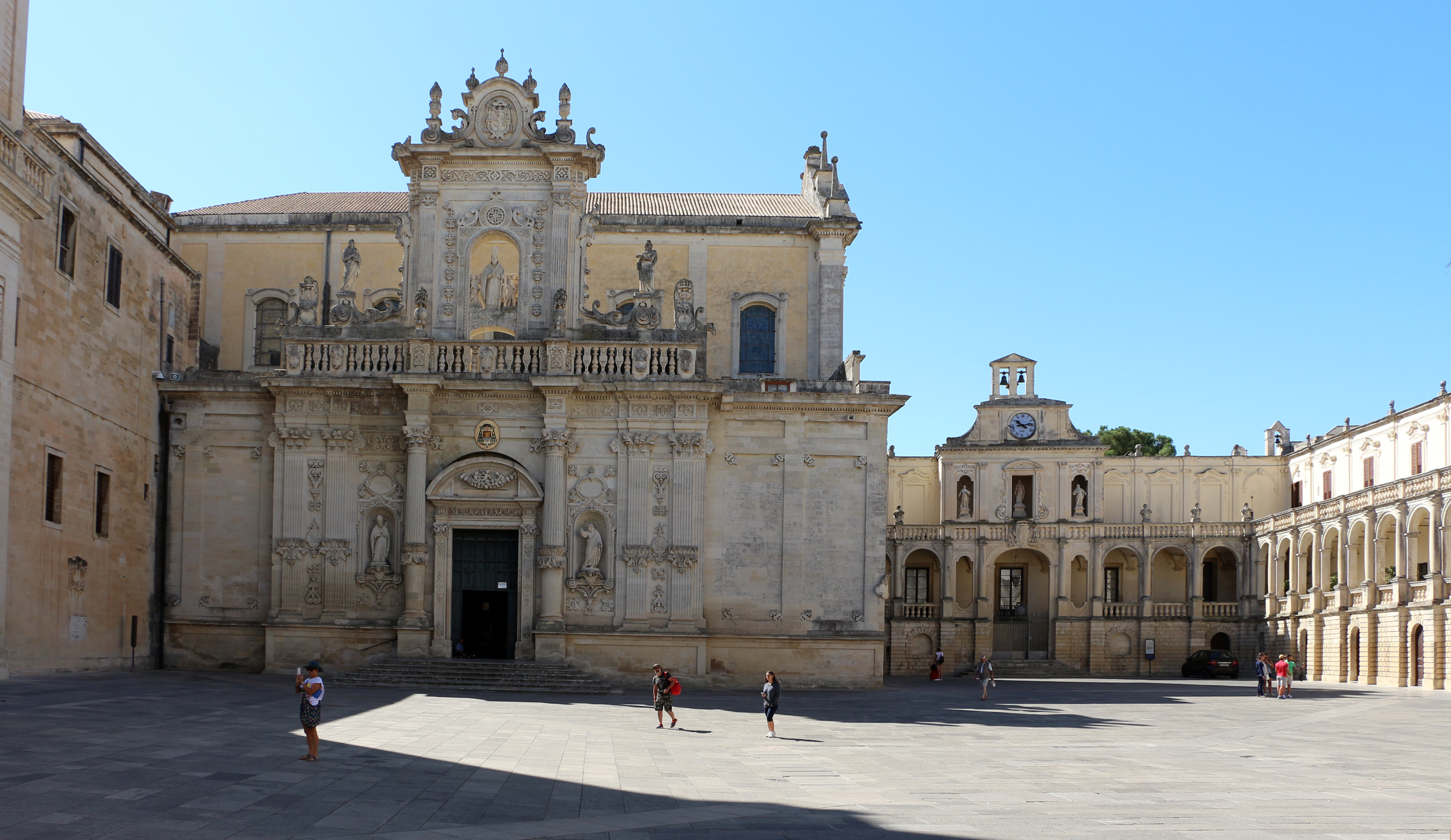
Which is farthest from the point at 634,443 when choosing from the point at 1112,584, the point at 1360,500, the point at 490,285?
the point at 1112,584

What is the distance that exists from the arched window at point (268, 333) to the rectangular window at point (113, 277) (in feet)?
24.5

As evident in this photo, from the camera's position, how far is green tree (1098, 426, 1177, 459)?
84.0m

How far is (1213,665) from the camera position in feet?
191

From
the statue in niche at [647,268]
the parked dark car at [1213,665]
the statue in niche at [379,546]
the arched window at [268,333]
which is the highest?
the statue in niche at [647,268]

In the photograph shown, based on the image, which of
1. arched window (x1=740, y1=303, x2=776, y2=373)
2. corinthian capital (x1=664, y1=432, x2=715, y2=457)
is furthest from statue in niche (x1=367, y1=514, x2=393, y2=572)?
arched window (x1=740, y1=303, x2=776, y2=373)

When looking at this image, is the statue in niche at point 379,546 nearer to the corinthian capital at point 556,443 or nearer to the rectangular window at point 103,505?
the corinthian capital at point 556,443

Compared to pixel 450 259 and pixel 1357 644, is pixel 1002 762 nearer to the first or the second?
pixel 450 259

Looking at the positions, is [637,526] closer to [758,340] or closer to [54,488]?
[758,340]

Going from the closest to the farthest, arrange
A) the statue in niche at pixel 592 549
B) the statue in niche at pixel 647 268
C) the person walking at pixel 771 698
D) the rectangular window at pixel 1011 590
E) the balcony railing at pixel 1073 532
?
the person walking at pixel 771 698
the statue in niche at pixel 592 549
the statue in niche at pixel 647 268
the balcony railing at pixel 1073 532
the rectangular window at pixel 1011 590

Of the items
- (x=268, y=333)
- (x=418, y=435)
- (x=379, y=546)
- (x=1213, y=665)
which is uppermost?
(x=268, y=333)

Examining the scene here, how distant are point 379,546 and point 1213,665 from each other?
126ft

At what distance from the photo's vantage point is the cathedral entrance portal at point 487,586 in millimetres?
37188

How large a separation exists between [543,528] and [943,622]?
30.9 metres

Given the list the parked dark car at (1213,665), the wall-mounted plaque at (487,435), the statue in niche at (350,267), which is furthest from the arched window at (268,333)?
the parked dark car at (1213,665)
